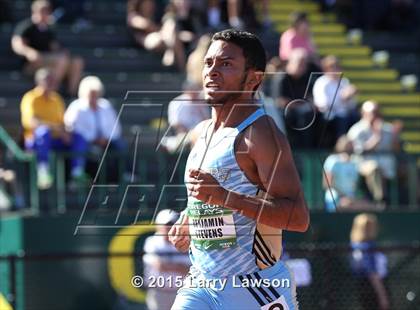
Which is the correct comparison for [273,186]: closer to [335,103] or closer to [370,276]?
[370,276]

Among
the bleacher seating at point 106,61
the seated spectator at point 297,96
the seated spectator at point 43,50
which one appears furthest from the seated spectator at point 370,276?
the seated spectator at point 43,50

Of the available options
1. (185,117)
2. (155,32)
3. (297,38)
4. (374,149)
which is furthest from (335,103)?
(155,32)

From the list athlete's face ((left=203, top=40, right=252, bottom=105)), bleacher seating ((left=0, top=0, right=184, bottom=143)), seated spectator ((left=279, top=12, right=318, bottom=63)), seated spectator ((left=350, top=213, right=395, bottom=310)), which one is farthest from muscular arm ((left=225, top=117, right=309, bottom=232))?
seated spectator ((left=279, top=12, right=318, bottom=63))

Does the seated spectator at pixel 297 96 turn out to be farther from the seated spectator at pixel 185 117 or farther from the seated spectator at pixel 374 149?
the seated spectator at pixel 185 117

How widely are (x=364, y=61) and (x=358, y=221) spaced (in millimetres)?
6129

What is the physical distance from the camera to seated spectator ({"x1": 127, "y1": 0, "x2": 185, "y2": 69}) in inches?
606

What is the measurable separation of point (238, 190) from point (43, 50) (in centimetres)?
883

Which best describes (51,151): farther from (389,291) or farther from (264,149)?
(264,149)

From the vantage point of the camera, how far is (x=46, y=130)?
12359mm

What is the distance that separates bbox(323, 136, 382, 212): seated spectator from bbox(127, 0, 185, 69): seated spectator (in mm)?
3220

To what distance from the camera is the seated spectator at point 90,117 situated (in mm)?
12570

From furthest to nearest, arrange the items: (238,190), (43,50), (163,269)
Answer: (43,50)
(163,269)
(238,190)

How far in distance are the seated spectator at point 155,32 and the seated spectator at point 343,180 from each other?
10.6 ft

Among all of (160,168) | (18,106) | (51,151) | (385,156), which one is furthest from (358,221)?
(18,106)
